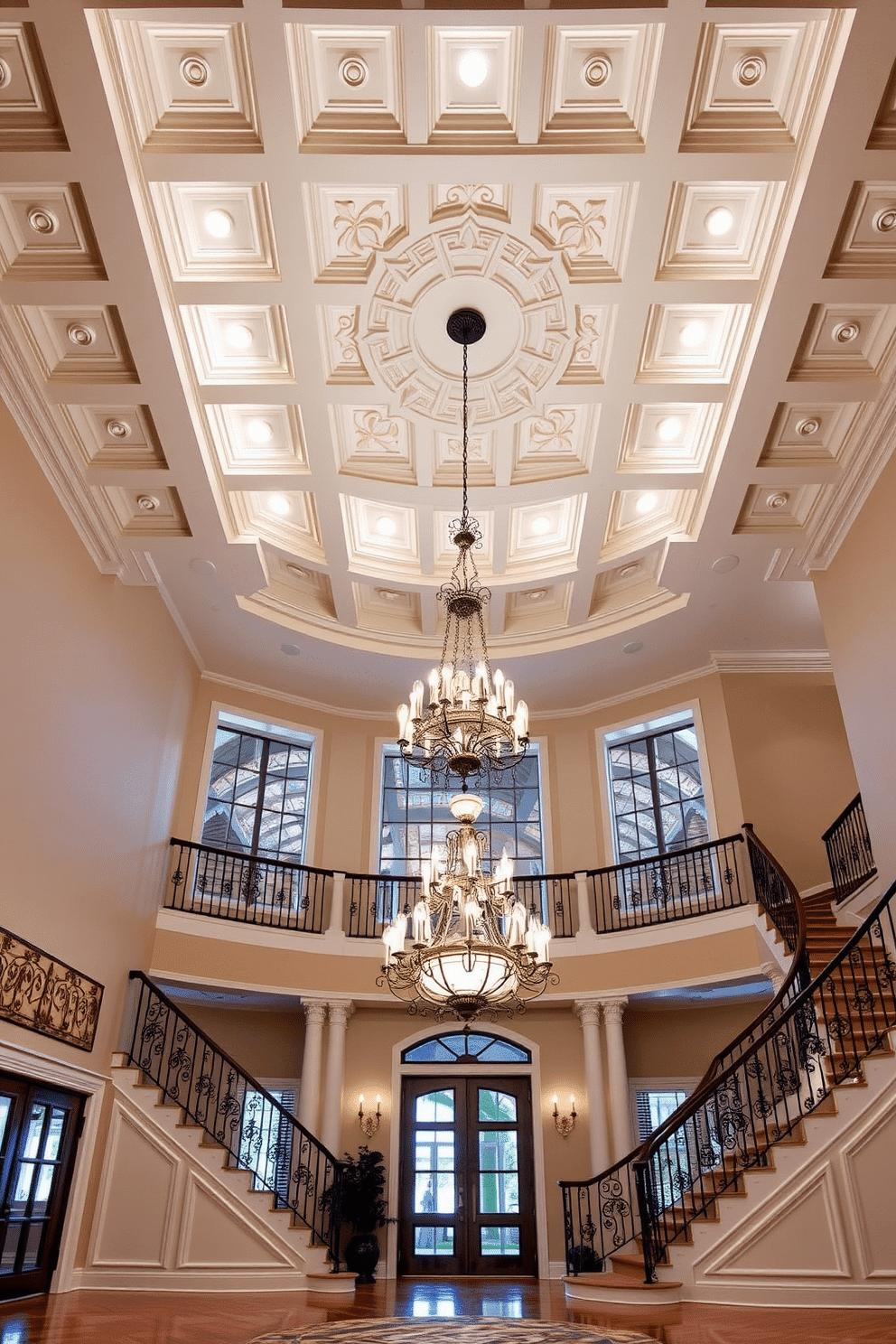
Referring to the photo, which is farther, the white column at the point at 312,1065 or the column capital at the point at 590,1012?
the column capital at the point at 590,1012

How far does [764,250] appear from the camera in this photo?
6.80 meters

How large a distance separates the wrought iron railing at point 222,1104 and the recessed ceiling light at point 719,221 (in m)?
8.13

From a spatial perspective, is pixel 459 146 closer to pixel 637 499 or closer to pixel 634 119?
pixel 634 119

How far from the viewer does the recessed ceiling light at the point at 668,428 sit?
8805 millimetres

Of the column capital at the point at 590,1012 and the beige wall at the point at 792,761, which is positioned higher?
the beige wall at the point at 792,761

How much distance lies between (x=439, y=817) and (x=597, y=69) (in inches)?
347

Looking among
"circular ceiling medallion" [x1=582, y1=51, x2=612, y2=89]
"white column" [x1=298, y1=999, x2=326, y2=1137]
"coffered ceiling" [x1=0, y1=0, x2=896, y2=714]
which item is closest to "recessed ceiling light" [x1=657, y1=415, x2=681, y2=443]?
"coffered ceiling" [x1=0, y1=0, x2=896, y2=714]

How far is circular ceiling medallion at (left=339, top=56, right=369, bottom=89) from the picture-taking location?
5.84m

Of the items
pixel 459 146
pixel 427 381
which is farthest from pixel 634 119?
pixel 427 381

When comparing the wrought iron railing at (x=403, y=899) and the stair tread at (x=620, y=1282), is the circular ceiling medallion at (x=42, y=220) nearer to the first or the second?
the wrought iron railing at (x=403, y=899)

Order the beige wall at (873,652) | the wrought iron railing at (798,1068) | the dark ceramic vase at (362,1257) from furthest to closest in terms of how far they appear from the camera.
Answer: the dark ceramic vase at (362,1257) → the beige wall at (873,652) → the wrought iron railing at (798,1068)

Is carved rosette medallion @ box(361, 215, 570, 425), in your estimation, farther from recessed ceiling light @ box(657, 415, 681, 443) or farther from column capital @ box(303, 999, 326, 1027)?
column capital @ box(303, 999, 326, 1027)

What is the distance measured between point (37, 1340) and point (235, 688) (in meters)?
7.95

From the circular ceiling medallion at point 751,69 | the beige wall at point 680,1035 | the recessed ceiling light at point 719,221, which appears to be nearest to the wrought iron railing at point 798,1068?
the beige wall at point 680,1035
